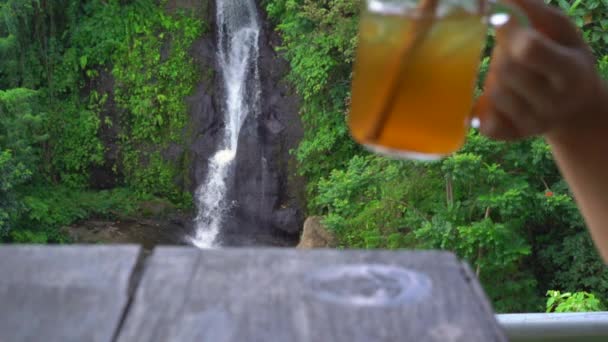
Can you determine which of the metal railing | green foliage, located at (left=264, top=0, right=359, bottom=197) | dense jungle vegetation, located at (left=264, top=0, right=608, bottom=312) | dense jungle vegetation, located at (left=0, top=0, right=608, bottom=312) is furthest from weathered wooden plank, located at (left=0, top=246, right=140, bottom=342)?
green foliage, located at (left=264, top=0, right=359, bottom=197)

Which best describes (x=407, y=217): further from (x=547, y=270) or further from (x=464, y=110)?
(x=464, y=110)

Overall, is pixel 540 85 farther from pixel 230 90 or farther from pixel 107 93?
pixel 107 93

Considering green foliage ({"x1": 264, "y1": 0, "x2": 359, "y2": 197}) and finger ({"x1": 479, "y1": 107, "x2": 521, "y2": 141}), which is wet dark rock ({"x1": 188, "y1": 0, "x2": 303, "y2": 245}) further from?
finger ({"x1": 479, "y1": 107, "x2": 521, "y2": 141})

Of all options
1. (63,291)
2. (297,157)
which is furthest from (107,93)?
(63,291)

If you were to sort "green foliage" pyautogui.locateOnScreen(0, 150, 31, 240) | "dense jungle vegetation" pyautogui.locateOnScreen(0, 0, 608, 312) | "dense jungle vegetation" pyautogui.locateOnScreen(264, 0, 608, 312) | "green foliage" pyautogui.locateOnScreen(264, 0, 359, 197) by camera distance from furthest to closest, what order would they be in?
"green foliage" pyautogui.locateOnScreen(0, 150, 31, 240), "green foliage" pyautogui.locateOnScreen(264, 0, 359, 197), "dense jungle vegetation" pyautogui.locateOnScreen(0, 0, 608, 312), "dense jungle vegetation" pyautogui.locateOnScreen(264, 0, 608, 312)

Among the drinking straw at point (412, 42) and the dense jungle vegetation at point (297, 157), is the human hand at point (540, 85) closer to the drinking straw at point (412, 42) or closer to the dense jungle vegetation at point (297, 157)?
the drinking straw at point (412, 42)
